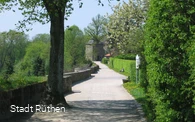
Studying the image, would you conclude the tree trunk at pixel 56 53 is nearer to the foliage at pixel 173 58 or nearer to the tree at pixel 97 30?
the foliage at pixel 173 58

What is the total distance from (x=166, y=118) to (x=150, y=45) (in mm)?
1467

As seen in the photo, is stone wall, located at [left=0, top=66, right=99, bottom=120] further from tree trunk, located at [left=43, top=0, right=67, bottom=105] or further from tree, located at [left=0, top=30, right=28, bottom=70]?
tree, located at [left=0, top=30, right=28, bottom=70]

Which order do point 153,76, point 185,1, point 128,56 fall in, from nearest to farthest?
point 185,1, point 153,76, point 128,56

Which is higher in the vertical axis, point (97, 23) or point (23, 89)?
point (97, 23)

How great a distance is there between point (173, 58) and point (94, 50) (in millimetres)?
117578

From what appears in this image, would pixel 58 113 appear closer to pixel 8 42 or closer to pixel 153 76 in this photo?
pixel 153 76

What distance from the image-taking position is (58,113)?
12.3 m

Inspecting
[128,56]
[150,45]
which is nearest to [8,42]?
[128,56]

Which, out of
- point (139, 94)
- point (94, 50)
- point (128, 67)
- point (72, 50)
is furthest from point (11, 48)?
point (139, 94)

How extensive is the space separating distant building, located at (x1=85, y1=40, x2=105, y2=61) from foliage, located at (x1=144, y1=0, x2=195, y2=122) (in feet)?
378

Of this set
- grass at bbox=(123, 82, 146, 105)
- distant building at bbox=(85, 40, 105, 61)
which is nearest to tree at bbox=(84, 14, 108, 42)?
distant building at bbox=(85, 40, 105, 61)

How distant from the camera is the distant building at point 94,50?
125175mm

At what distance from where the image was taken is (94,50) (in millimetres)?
124062

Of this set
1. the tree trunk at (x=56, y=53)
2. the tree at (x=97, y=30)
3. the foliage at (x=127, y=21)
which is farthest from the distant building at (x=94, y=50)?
the tree trunk at (x=56, y=53)
